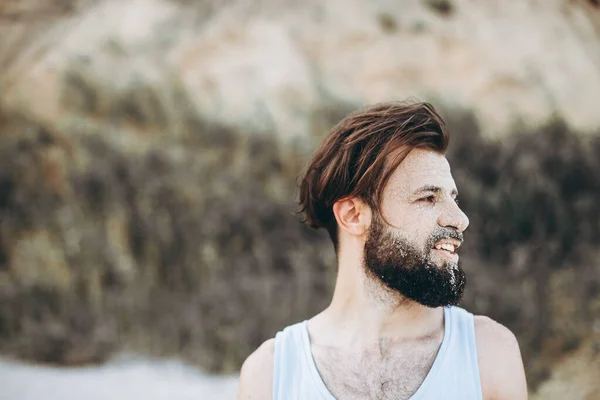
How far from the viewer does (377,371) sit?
2.27 metres

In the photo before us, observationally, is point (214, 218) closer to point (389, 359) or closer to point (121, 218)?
point (121, 218)

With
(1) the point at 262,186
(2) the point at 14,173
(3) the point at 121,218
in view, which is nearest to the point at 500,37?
(1) the point at 262,186

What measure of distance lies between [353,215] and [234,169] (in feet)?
16.2

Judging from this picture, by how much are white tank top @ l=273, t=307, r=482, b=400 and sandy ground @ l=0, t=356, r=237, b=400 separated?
3.40 meters

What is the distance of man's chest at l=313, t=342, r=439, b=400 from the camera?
220 centimetres

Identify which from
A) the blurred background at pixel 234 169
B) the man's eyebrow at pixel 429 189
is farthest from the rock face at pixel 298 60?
the man's eyebrow at pixel 429 189

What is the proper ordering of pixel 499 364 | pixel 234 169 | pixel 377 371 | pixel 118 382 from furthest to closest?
1. pixel 234 169
2. pixel 118 382
3. pixel 377 371
4. pixel 499 364

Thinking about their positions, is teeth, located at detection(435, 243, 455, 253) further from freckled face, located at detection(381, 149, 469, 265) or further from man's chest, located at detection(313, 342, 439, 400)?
man's chest, located at detection(313, 342, 439, 400)

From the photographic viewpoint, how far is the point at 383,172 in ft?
7.63

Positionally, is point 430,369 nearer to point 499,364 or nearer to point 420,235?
point 499,364

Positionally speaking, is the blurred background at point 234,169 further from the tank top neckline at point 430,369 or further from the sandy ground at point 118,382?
→ the tank top neckline at point 430,369

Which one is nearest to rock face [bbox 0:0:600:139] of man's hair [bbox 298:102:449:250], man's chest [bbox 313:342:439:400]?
man's hair [bbox 298:102:449:250]

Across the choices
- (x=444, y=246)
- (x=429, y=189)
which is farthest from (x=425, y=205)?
(x=444, y=246)

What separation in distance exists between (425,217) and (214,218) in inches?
190
